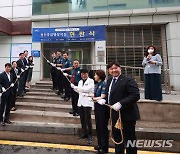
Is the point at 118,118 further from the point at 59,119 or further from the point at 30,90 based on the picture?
the point at 30,90

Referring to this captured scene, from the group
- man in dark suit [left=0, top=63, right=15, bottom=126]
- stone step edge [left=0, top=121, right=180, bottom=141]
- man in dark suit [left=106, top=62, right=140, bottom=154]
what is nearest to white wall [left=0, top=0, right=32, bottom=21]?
man in dark suit [left=0, top=63, right=15, bottom=126]

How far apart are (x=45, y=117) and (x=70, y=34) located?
549cm

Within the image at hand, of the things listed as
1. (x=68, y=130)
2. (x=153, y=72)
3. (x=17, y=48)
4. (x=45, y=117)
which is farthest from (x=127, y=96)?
(x=17, y=48)

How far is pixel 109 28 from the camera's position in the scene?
9.71m

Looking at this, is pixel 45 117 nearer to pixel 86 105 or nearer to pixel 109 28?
pixel 86 105

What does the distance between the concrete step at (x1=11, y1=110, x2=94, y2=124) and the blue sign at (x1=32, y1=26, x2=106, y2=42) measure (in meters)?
5.01

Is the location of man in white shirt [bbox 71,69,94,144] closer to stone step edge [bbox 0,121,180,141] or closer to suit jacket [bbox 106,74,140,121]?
stone step edge [bbox 0,121,180,141]

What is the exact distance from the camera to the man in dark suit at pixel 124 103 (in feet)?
9.34

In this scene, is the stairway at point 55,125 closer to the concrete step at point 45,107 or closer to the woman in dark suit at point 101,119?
the concrete step at point 45,107

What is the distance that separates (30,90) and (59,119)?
118 inches

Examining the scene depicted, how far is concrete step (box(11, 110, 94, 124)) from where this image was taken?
16.4ft

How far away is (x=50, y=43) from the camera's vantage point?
1028cm

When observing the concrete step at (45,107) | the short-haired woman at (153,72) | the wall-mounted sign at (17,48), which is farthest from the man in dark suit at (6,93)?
the wall-mounted sign at (17,48)

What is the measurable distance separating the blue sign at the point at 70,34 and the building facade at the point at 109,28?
0.88 feet
